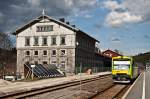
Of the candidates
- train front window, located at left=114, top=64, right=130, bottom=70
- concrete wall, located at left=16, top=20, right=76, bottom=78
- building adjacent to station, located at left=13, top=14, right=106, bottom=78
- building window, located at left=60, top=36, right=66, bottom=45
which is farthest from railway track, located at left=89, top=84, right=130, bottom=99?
building window, located at left=60, top=36, right=66, bottom=45

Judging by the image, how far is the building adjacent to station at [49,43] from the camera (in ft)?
222

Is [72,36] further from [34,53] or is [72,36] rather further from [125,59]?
[125,59]

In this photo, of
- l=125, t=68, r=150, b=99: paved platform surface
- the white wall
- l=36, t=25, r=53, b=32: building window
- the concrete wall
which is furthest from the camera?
l=36, t=25, r=53, b=32: building window

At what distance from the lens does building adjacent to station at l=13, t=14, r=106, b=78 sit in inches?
2662

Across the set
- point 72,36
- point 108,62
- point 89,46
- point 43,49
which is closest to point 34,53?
point 43,49

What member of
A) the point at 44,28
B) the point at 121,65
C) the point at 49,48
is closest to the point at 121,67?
the point at 121,65

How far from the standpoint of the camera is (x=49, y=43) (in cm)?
6956

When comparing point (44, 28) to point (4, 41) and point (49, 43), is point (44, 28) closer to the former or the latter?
point (49, 43)

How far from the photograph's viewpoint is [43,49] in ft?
229

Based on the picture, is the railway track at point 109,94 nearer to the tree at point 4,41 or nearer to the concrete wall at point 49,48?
the concrete wall at point 49,48

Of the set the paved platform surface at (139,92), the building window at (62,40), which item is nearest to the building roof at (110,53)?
the building window at (62,40)

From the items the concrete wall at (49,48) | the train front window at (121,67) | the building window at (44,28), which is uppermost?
the building window at (44,28)

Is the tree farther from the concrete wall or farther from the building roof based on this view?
the building roof

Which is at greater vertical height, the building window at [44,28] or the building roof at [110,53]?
the building window at [44,28]
